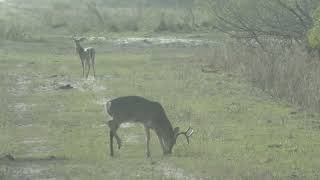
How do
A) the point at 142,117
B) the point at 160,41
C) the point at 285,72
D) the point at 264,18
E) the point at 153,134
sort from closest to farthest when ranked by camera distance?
the point at 142,117
the point at 153,134
the point at 285,72
the point at 264,18
the point at 160,41

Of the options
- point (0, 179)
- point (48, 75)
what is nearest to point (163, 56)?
point (48, 75)

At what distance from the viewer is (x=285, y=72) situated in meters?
23.5

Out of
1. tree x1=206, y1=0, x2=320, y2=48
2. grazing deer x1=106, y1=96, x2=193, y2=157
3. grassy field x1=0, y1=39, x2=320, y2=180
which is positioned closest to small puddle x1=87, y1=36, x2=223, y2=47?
tree x1=206, y1=0, x2=320, y2=48

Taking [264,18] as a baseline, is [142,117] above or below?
below

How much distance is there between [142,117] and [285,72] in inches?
383

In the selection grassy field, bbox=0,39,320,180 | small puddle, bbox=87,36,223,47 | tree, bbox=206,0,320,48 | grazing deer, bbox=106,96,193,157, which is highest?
tree, bbox=206,0,320,48

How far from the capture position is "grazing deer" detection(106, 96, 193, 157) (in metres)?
14.6

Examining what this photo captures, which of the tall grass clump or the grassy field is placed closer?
the grassy field

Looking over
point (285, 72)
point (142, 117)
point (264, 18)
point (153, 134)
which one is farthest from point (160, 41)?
point (142, 117)

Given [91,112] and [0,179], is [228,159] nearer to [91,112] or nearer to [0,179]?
[0,179]

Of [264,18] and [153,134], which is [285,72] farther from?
[153,134]

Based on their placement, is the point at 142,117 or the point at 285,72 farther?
the point at 285,72

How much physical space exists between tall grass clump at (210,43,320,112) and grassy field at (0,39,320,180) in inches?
17.6

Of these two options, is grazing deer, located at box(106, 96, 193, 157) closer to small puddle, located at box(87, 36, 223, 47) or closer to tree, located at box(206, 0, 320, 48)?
tree, located at box(206, 0, 320, 48)
